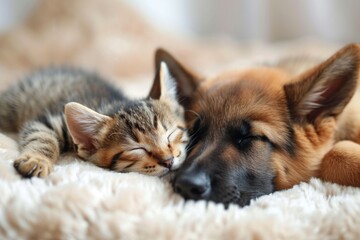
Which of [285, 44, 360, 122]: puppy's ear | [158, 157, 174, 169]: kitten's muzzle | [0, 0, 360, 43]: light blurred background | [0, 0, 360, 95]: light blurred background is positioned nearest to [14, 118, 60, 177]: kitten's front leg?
[158, 157, 174, 169]: kitten's muzzle

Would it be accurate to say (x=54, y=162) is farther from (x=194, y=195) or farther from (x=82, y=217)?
(x=194, y=195)

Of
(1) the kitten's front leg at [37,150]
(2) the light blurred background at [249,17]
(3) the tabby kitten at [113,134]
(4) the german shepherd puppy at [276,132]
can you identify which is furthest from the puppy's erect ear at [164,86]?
(2) the light blurred background at [249,17]

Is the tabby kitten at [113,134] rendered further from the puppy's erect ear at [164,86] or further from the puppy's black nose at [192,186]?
the puppy's black nose at [192,186]

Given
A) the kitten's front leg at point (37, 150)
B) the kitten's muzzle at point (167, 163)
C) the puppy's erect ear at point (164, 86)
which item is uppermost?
the puppy's erect ear at point (164, 86)

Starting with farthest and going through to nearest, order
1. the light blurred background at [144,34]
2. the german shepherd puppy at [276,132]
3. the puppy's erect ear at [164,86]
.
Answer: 1. the light blurred background at [144,34]
2. the puppy's erect ear at [164,86]
3. the german shepherd puppy at [276,132]

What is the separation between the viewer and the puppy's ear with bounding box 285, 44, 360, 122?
5.13 ft

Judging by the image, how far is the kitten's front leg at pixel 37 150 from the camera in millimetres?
1371

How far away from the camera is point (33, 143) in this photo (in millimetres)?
1573

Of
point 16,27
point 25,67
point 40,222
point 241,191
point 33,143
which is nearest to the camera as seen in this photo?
point 40,222

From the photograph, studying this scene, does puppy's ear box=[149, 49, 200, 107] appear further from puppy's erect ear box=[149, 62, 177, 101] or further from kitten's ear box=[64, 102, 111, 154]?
kitten's ear box=[64, 102, 111, 154]

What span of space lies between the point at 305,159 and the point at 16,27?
113 inches

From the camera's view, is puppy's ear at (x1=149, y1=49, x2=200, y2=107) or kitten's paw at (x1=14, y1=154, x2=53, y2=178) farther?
puppy's ear at (x1=149, y1=49, x2=200, y2=107)

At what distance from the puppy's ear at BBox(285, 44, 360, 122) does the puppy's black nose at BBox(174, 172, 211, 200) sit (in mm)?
486

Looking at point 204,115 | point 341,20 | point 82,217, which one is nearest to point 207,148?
point 204,115
